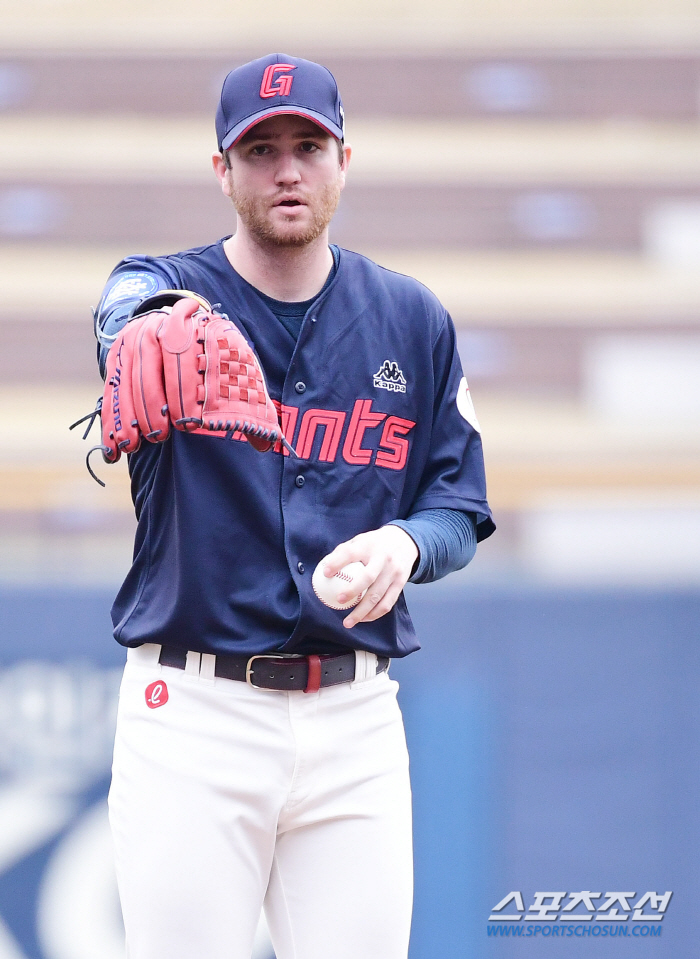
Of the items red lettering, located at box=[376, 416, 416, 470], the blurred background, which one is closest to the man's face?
red lettering, located at box=[376, 416, 416, 470]

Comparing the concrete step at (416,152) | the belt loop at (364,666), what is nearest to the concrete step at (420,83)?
the concrete step at (416,152)

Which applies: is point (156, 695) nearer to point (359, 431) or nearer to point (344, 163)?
point (359, 431)

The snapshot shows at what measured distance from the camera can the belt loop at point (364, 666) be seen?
1.45 meters

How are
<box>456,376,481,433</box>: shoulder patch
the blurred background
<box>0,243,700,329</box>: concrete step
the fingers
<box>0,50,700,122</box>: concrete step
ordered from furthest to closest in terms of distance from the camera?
<box>0,50,700,122</box>: concrete step, <box>0,243,700,329</box>: concrete step, the blurred background, <box>456,376,481,433</box>: shoulder patch, the fingers

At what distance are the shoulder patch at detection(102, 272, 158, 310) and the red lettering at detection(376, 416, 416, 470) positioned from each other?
14.0 inches

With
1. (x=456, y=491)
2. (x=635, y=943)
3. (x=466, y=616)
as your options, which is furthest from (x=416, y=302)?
(x=635, y=943)

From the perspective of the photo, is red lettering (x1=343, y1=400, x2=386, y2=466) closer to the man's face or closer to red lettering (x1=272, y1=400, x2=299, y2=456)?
red lettering (x1=272, y1=400, x2=299, y2=456)

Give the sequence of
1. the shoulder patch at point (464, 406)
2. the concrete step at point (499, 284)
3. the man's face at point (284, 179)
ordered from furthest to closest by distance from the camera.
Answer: the concrete step at point (499, 284)
the shoulder patch at point (464, 406)
the man's face at point (284, 179)

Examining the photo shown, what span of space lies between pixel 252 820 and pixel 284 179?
0.78 metres

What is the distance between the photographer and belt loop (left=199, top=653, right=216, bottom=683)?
139 centimetres

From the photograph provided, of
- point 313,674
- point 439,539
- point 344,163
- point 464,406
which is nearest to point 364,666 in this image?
point 313,674

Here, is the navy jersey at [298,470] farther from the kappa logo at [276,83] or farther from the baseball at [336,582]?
the kappa logo at [276,83]

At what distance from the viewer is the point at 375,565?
1.28m

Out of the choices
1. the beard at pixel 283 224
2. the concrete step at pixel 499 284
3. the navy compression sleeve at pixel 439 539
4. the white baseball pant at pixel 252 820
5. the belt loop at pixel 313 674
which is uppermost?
the concrete step at pixel 499 284
